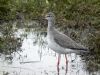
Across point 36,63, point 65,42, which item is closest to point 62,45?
point 65,42

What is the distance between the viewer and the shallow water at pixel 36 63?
9516mm

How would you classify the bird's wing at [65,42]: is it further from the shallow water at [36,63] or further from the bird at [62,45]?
the shallow water at [36,63]

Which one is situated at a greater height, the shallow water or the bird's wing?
the bird's wing

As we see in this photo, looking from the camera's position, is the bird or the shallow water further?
the bird

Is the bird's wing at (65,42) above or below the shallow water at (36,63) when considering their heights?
above

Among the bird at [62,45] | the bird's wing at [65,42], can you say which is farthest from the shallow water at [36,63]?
the bird's wing at [65,42]

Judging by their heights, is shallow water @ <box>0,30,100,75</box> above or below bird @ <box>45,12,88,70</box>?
below

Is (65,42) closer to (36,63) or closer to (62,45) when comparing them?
(62,45)

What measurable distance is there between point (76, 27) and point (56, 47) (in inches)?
140

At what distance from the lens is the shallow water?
375 inches

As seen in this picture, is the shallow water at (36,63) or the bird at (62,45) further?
the bird at (62,45)

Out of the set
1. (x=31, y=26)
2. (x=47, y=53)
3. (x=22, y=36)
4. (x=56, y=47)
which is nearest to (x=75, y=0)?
(x=31, y=26)

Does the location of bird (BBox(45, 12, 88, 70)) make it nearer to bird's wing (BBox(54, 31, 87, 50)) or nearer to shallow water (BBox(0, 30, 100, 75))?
bird's wing (BBox(54, 31, 87, 50))

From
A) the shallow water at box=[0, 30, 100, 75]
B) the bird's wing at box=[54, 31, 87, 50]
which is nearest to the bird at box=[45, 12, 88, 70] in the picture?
the bird's wing at box=[54, 31, 87, 50]
